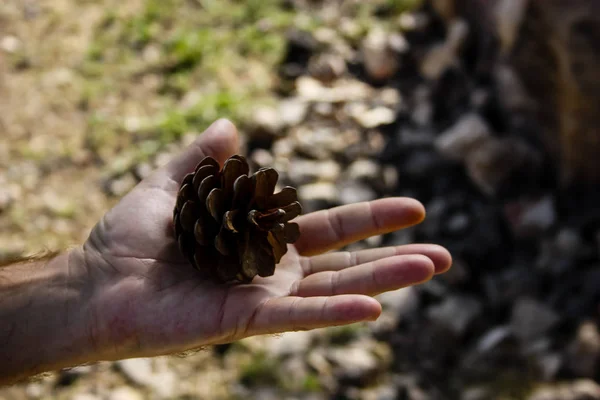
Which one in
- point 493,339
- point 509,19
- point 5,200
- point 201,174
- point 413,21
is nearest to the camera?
point 201,174

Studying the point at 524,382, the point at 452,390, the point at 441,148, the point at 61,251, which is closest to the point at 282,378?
the point at 452,390

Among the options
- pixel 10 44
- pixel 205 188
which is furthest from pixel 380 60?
pixel 205 188

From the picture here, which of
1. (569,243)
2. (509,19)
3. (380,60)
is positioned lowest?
(569,243)

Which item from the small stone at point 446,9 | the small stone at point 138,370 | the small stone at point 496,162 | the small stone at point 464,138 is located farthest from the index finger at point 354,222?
the small stone at point 446,9

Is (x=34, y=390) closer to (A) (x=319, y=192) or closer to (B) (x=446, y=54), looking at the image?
(A) (x=319, y=192)

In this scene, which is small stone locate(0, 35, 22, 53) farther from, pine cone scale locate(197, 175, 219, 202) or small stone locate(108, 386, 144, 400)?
pine cone scale locate(197, 175, 219, 202)

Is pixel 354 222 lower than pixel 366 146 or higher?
lower

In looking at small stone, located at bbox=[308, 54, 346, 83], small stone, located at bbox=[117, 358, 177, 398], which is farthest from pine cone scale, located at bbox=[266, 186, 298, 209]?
small stone, located at bbox=[308, 54, 346, 83]
